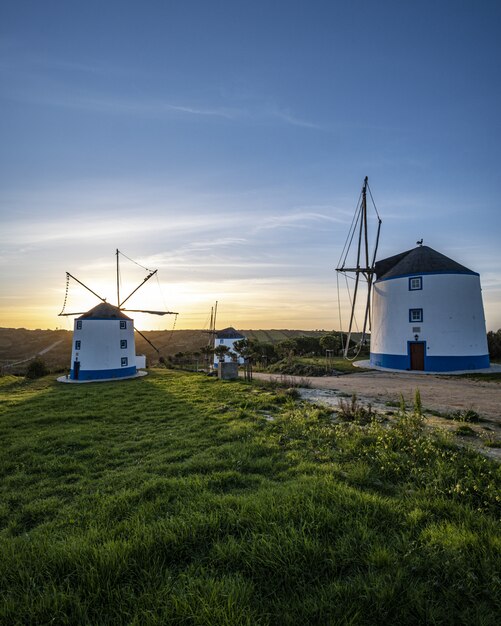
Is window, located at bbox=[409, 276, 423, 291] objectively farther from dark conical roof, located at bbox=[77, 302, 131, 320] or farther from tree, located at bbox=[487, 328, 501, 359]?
dark conical roof, located at bbox=[77, 302, 131, 320]

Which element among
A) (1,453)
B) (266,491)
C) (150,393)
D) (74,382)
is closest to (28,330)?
(74,382)

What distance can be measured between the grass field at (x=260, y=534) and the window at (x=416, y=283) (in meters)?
21.3

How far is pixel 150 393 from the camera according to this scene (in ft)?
59.8

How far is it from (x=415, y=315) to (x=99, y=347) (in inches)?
1079

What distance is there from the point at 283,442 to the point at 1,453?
7069 mm

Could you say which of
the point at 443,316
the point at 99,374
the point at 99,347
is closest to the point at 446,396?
the point at 443,316

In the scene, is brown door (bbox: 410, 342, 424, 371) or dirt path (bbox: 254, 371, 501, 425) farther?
brown door (bbox: 410, 342, 424, 371)

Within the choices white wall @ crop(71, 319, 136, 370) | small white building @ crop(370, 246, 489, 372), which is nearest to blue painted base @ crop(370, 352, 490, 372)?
small white building @ crop(370, 246, 489, 372)

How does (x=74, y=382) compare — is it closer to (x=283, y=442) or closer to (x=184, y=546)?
(x=283, y=442)

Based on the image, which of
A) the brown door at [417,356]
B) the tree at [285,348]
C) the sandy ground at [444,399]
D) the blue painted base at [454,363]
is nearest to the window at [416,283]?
the brown door at [417,356]

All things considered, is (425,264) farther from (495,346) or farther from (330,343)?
(330,343)

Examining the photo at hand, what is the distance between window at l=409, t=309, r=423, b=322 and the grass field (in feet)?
67.6

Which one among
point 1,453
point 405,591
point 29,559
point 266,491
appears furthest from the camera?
point 1,453

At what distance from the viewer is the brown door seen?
25344 mm
